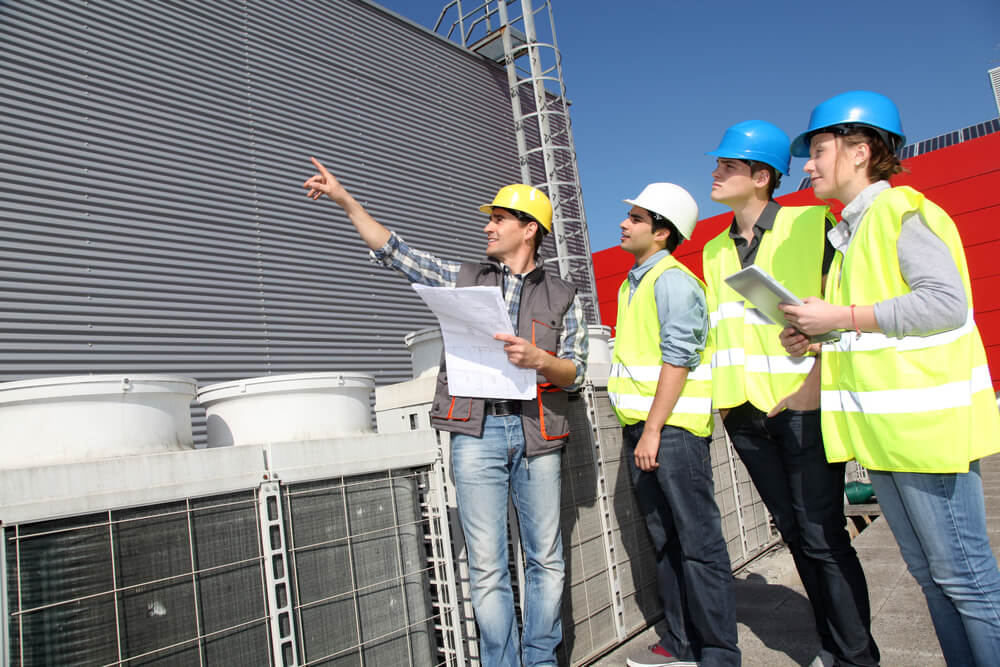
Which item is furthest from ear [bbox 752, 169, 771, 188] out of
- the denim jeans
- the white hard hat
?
the denim jeans

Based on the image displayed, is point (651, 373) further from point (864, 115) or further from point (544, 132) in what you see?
point (544, 132)

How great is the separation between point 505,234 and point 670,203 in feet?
2.53

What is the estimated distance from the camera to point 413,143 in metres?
9.70

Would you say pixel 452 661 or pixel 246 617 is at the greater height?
pixel 246 617

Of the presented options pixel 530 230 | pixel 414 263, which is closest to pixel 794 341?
pixel 530 230

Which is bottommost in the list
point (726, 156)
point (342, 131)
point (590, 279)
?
point (726, 156)

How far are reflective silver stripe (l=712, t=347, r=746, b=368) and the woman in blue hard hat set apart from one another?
485 mm

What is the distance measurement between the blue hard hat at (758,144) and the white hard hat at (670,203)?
29 cm

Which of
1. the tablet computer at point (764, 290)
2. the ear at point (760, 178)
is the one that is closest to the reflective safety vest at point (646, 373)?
the ear at point (760, 178)

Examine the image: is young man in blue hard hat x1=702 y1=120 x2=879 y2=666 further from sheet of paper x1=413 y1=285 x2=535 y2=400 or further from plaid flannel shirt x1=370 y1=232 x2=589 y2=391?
sheet of paper x1=413 y1=285 x2=535 y2=400

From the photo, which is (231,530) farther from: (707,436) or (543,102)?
(543,102)

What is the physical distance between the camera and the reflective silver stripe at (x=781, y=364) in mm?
2354

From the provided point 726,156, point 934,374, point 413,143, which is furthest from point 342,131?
point 934,374

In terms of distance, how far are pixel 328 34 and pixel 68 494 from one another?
8719mm
